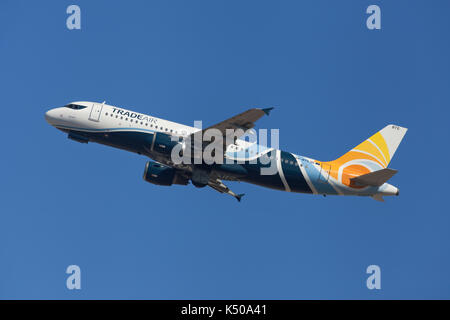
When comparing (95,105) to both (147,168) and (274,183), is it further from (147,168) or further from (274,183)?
(274,183)

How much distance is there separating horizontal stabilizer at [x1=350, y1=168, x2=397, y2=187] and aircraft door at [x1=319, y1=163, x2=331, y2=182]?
2.12 metres

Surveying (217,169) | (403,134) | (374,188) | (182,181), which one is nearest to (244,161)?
(217,169)

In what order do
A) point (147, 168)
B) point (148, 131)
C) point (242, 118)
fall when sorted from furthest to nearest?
point (147, 168), point (148, 131), point (242, 118)

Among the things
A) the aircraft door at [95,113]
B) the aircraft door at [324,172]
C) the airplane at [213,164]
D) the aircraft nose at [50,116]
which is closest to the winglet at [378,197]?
the airplane at [213,164]

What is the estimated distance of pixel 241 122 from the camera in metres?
47.8

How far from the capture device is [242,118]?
47219mm

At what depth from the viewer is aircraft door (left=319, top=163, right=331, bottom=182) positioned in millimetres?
52656

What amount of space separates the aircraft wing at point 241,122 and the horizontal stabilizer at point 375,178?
11011 millimetres

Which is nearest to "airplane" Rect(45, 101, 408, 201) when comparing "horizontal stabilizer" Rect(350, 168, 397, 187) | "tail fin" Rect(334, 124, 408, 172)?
"horizontal stabilizer" Rect(350, 168, 397, 187)

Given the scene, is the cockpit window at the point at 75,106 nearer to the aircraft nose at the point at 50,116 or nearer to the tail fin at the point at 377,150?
the aircraft nose at the point at 50,116

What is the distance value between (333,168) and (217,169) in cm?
1028

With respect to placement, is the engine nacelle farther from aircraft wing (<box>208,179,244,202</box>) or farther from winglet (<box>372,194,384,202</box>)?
winglet (<box>372,194,384,202</box>)

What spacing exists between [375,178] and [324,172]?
4.37 metres

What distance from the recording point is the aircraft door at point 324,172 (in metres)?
52.7
